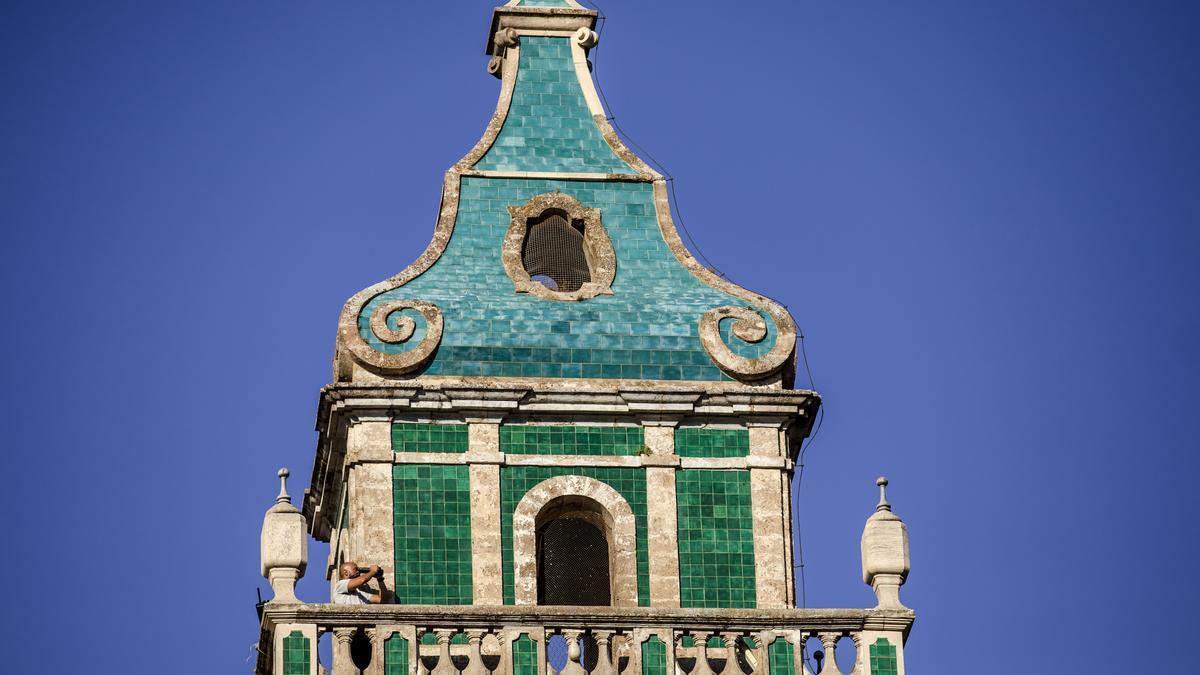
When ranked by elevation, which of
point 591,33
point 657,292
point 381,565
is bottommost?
point 381,565

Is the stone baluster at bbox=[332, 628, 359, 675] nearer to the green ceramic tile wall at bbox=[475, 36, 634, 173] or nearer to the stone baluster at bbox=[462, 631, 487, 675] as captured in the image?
the stone baluster at bbox=[462, 631, 487, 675]

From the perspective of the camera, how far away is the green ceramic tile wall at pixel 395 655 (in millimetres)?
46281

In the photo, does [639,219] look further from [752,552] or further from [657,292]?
[752,552]

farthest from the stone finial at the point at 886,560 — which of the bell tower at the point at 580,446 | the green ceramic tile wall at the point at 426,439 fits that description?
the green ceramic tile wall at the point at 426,439

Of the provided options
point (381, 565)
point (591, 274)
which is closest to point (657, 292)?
point (591, 274)

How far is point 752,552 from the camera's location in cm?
4928

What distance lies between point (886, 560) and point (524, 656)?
4.11 metres

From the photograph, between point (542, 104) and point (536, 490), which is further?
point (542, 104)

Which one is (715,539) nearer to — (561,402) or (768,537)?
(768,537)

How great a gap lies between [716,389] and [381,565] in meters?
4.49

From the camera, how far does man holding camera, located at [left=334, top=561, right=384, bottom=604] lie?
4769 centimetres

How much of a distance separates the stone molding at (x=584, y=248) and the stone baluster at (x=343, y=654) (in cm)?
611

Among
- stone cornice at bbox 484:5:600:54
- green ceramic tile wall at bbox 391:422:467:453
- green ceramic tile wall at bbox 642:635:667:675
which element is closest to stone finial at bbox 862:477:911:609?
green ceramic tile wall at bbox 642:635:667:675

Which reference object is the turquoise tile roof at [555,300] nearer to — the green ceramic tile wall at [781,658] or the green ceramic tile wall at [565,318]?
the green ceramic tile wall at [565,318]
